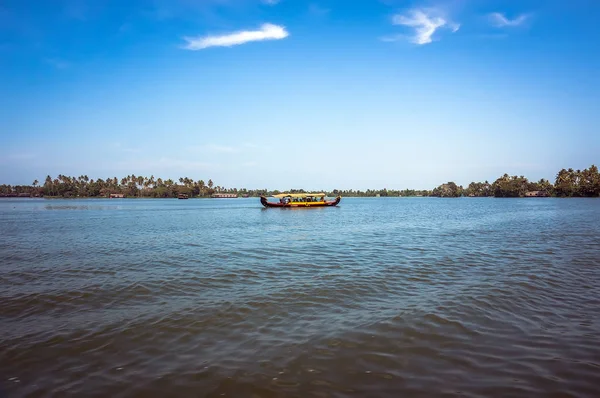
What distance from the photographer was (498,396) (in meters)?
5.28

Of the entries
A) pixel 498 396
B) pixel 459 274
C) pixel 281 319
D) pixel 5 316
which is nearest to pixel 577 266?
pixel 459 274

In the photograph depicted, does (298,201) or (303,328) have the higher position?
(298,201)

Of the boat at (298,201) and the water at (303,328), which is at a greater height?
the boat at (298,201)

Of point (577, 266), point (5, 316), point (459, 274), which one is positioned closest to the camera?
point (5, 316)

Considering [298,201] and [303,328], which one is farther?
[298,201]

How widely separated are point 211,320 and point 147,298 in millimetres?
3540

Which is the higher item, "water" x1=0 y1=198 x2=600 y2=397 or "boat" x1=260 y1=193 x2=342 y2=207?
"boat" x1=260 y1=193 x2=342 y2=207

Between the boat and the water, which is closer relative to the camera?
the water

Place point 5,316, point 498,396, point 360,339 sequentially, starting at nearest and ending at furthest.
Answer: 1. point 498,396
2. point 360,339
3. point 5,316

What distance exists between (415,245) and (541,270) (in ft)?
27.8

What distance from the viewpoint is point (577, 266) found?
49.6 ft

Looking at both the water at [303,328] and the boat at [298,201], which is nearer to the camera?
the water at [303,328]

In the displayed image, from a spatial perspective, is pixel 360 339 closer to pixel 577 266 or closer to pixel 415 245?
pixel 577 266

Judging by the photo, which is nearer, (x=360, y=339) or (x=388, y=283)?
(x=360, y=339)
